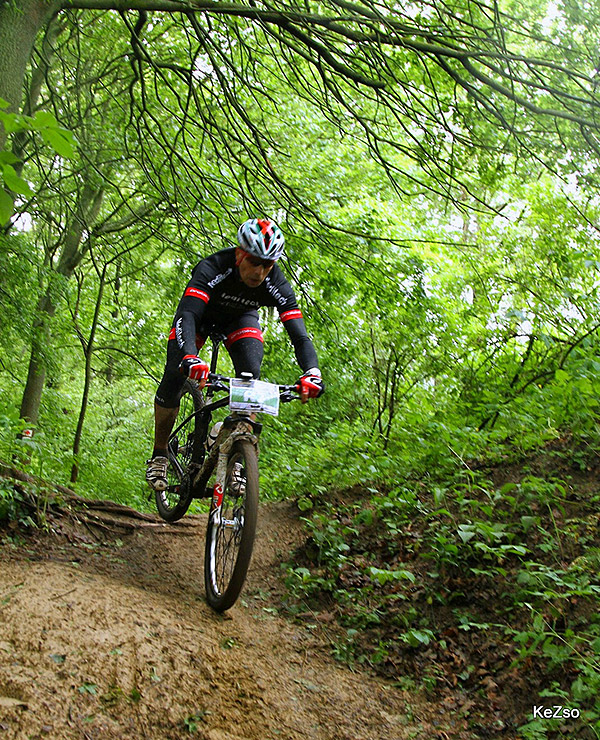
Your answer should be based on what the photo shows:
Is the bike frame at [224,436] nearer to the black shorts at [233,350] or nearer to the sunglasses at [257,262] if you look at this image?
the black shorts at [233,350]

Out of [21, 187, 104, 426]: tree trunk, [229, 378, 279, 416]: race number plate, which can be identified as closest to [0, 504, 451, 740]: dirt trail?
[229, 378, 279, 416]: race number plate

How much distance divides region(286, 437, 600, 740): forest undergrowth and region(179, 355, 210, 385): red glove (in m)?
1.67

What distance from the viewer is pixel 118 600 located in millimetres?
3602

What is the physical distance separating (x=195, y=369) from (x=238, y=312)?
A: 118 centimetres

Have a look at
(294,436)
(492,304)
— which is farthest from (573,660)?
(294,436)

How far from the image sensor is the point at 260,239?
4312 mm

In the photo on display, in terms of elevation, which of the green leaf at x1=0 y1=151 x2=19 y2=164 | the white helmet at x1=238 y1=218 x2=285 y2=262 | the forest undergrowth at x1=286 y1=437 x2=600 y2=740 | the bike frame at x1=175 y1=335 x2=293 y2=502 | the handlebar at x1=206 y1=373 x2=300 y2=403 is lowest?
the forest undergrowth at x1=286 y1=437 x2=600 y2=740

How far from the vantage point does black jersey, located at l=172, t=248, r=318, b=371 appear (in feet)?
14.7

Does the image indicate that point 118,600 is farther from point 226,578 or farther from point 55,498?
point 55,498

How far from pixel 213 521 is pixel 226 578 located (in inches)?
15.4

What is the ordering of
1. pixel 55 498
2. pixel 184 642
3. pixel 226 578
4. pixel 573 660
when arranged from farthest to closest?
pixel 55 498
pixel 226 578
pixel 184 642
pixel 573 660

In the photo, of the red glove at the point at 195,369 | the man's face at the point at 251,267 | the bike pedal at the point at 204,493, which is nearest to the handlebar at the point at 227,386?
the red glove at the point at 195,369

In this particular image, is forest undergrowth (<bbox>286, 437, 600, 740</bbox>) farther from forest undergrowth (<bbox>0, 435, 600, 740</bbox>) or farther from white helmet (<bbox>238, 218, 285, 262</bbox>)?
white helmet (<bbox>238, 218, 285, 262</bbox>)

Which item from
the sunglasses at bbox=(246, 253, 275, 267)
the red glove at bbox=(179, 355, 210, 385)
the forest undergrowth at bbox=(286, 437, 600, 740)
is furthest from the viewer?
the sunglasses at bbox=(246, 253, 275, 267)
